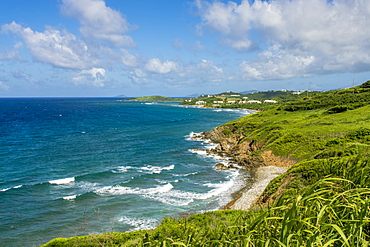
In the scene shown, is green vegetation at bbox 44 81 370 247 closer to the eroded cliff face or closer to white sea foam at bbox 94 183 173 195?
the eroded cliff face

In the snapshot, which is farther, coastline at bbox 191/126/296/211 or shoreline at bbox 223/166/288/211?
coastline at bbox 191/126/296/211

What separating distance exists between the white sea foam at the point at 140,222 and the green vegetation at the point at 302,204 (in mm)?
5015

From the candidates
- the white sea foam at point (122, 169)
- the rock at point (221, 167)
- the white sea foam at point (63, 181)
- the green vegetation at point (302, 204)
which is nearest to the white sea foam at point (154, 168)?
the white sea foam at point (122, 169)

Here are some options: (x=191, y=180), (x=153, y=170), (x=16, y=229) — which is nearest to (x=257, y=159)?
(x=191, y=180)

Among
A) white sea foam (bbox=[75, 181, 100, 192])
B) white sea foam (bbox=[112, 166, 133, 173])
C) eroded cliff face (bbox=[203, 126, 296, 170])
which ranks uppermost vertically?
eroded cliff face (bbox=[203, 126, 296, 170])

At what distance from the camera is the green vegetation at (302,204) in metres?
3.59

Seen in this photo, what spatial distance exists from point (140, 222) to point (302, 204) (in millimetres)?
23330

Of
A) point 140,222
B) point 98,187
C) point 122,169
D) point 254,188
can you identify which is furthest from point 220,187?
point 122,169

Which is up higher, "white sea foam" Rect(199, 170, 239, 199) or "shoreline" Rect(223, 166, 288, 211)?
"shoreline" Rect(223, 166, 288, 211)

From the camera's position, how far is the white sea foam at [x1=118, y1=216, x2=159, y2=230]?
24.3m

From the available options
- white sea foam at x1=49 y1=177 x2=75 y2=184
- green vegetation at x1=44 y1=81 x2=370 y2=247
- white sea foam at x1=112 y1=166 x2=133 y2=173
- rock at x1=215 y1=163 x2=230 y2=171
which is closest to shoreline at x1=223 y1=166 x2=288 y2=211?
green vegetation at x1=44 y1=81 x2=370 y2=247

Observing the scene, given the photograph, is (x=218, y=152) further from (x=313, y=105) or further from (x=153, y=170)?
(x=313, y=105)

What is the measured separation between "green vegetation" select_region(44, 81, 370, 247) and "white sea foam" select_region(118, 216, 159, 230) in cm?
502

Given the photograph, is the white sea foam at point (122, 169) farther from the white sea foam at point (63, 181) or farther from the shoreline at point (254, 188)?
the shoreline at point (254, 188)
